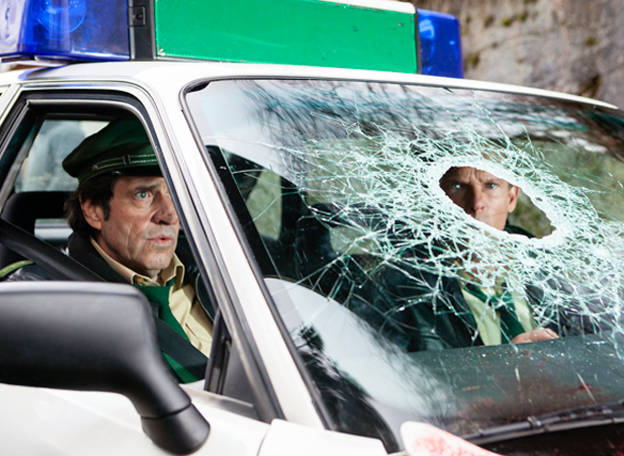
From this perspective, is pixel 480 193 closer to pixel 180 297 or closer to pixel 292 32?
pixel 292 32

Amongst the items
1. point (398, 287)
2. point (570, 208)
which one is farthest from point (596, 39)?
point (398, 287)

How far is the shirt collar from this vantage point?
84.0 inches

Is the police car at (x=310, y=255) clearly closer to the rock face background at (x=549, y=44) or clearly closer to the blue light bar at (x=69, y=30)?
the blue light bar at (x=69, y=30)

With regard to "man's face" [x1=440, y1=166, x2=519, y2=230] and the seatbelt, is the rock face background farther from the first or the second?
the seatbelt

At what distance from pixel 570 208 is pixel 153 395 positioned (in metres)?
1.22

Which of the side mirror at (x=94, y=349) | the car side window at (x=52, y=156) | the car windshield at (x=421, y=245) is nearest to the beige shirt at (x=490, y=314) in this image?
the car windshield at (x=421, y=245)

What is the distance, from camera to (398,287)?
3.98 ft

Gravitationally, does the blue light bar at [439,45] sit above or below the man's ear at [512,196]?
above

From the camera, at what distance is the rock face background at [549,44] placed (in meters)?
7.08

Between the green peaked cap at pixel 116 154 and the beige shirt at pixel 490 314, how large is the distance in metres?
1.12

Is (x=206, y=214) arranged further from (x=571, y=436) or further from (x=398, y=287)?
(x=571, y=436)

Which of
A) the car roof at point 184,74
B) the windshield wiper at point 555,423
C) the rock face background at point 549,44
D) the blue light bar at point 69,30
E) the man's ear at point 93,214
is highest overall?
A: the rock face background at point 549,44

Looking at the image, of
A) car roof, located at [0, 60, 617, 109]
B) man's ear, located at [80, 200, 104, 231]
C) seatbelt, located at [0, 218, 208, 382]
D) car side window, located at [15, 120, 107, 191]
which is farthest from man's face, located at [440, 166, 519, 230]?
car side window, located at [15, 120, 107, 191]

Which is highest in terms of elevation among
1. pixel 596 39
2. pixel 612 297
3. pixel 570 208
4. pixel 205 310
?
pixel 596 39
